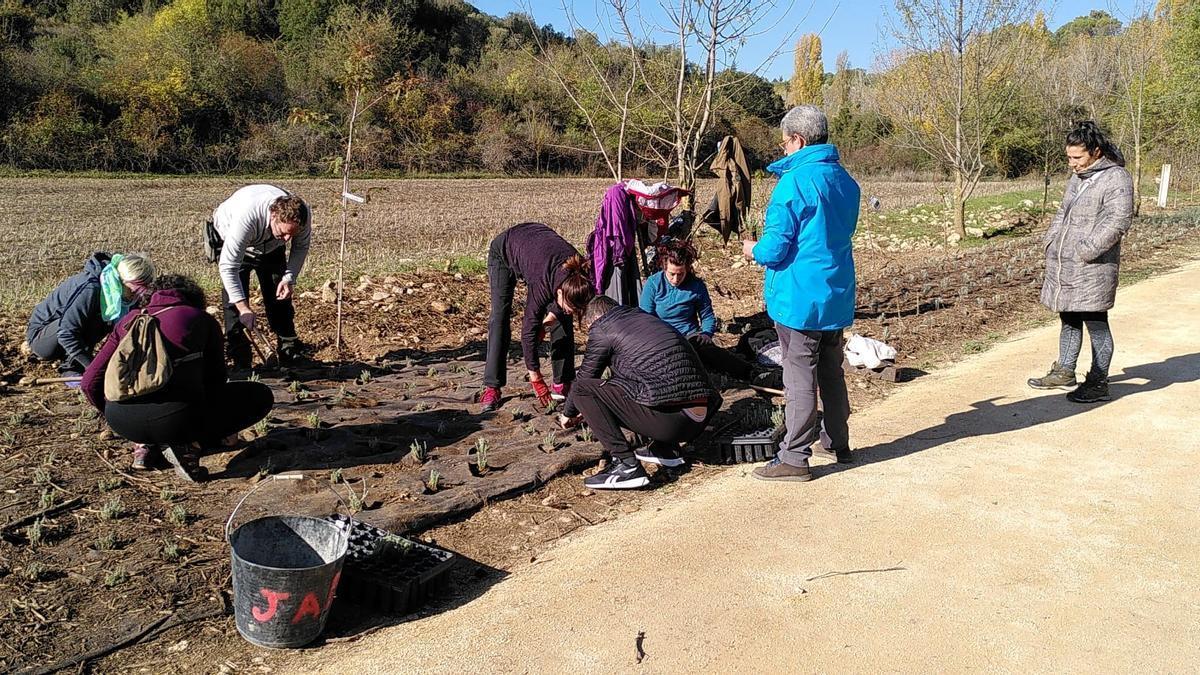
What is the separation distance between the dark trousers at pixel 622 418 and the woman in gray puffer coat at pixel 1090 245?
9.92ft

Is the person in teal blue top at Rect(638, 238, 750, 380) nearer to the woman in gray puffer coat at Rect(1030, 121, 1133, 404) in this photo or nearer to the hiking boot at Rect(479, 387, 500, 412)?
the hiking boot at Rect(479, 387, 500, 412)

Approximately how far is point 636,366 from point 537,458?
95 cm

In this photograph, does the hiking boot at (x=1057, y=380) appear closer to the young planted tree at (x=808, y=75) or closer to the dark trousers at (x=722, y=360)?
the dark trousers at (x=722, y=360)

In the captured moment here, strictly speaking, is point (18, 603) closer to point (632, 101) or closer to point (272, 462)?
point (272, 462)

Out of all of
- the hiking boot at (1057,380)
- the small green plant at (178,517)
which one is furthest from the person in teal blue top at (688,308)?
the small green plant at (178,517)

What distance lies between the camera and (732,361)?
7.18m

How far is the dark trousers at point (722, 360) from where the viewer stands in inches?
282

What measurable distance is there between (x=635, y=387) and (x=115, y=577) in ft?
8.83

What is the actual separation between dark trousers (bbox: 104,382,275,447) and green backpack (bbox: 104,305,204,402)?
132 mm

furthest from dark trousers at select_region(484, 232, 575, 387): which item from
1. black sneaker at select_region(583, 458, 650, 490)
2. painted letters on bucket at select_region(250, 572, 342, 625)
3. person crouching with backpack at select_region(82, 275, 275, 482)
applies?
painted letters on bucket at select_region(250, 572, 342, 625)

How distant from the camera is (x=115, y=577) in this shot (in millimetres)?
3998

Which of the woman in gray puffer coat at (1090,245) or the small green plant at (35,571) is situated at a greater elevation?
the woman in gray puffer coat at (1090,245)

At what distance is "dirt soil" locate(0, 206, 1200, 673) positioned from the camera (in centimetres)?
376

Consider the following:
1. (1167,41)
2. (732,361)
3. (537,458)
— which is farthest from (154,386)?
(1167,41)
